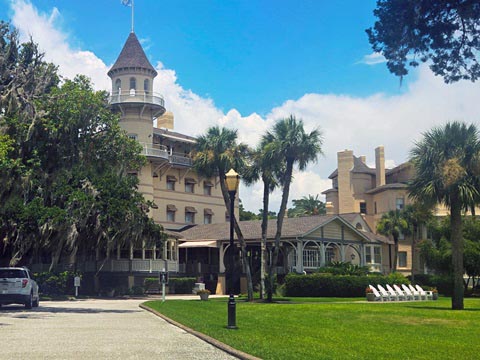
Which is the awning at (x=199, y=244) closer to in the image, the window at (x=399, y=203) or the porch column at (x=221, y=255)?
the porch column at (x=221, y=255)

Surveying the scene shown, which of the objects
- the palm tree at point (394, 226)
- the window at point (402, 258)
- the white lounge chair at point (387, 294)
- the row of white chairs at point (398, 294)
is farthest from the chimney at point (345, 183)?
the white lounge chair at point (387, 294)

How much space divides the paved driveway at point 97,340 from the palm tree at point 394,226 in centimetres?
4315

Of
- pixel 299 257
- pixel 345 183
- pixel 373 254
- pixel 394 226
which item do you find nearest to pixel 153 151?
pixel 299 257

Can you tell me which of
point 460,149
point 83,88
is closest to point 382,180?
point 460,149

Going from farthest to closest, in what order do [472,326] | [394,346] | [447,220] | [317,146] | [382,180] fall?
[382,180], [447,220], [317,146], [472,326], [394,346]

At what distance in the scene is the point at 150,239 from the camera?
137 feet

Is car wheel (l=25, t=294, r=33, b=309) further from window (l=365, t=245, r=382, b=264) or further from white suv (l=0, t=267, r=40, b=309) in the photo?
window (l=365, t=245, r=382, b=264)

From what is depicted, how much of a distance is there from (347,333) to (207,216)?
48585 millimetres

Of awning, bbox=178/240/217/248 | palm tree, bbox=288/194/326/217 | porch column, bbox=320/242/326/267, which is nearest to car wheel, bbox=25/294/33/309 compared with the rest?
porch column, bbox=320/242/326/267

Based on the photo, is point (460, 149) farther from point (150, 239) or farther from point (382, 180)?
point (382, 180)

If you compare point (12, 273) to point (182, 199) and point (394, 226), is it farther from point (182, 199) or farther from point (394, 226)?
point (394, 226)

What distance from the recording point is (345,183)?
70812mm

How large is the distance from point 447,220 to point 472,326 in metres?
30.6

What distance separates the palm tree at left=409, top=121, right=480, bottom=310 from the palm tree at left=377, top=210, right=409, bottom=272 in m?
33.8
